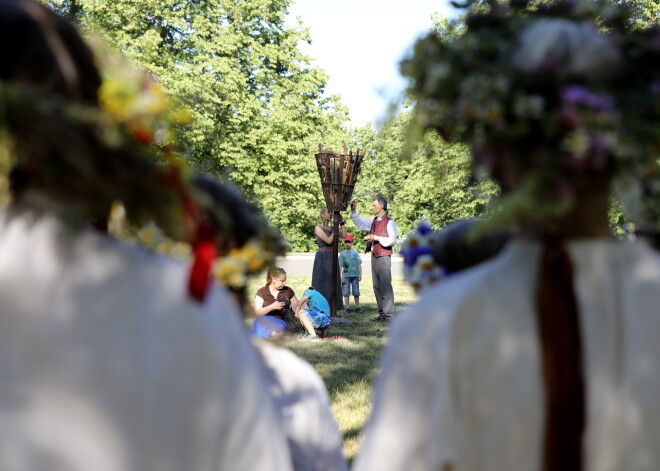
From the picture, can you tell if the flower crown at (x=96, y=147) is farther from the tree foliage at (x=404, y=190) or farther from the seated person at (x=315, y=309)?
the tree foliage at (x=404, y=190)

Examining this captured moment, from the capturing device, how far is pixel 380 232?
1188cm

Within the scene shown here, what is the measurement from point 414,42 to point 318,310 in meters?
8.39

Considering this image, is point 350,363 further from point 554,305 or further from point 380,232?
point 554,305

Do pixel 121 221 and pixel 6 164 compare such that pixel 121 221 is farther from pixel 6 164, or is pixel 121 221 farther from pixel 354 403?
pixel 354 403

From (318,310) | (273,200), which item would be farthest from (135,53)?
(318,310)

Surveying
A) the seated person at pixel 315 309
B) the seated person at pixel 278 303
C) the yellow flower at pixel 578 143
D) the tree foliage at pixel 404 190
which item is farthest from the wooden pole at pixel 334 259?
the tree foliage at pixel 404 190

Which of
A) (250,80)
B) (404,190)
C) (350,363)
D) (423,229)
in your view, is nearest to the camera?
(423,229)

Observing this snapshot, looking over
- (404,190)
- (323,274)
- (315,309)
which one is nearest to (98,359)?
(315,309)

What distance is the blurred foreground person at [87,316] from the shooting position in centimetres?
135

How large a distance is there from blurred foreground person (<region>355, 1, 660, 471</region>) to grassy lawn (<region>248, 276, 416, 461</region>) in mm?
1143

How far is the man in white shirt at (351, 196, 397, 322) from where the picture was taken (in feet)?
38.4

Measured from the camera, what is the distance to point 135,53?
859 inches

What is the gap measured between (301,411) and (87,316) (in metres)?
1.04

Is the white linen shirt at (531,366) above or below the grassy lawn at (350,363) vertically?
above
